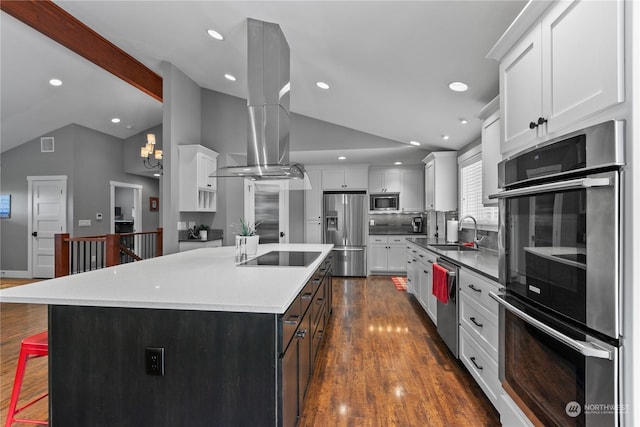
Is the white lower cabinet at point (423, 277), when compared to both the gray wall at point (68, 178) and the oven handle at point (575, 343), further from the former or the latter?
the gray wall at point (68, 178)

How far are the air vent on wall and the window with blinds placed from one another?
781 cm

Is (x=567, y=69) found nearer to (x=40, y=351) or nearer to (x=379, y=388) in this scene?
(x=379, y=388)

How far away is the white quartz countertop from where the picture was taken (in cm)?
136

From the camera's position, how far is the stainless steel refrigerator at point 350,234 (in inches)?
251

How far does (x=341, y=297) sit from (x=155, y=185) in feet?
21.2

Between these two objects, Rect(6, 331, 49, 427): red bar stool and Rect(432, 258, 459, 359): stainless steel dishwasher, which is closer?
Rect(6, 331, 49, 427): red bar stool

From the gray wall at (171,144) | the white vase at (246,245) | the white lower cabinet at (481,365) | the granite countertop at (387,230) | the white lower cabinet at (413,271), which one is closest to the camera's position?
the white lower cabinet at (481,365)

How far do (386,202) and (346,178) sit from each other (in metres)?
1.01

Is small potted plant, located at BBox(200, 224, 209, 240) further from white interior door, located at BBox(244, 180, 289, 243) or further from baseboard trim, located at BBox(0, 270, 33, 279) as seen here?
baseboard trim, located at BBox(0, 270, 33, 279)

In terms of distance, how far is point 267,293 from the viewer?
1488 mm

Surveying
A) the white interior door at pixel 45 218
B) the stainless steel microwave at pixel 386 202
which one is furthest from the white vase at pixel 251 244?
the white interior door at pixel 45 218

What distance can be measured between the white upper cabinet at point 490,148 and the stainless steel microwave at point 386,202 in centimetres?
374

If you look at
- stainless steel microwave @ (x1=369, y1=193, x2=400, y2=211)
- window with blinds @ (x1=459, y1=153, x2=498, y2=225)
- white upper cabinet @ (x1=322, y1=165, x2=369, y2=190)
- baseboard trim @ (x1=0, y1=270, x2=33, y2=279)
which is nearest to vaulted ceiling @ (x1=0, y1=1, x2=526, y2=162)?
window with blinds @ (x1=459, y1=153, x2=498, y2=225)

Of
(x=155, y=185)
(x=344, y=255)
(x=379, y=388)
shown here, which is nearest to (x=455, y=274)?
(x=379, y=388)
